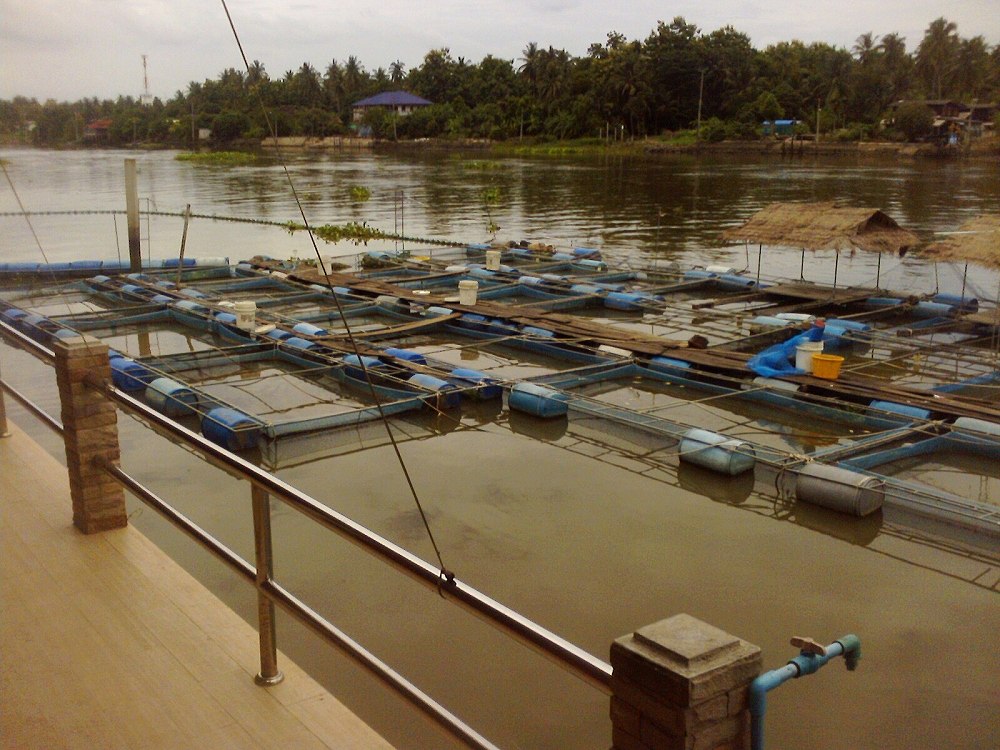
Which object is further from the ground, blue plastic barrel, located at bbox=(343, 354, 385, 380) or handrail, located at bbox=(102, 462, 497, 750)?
handrail, located at bbox=(102, 462, 497, 750)

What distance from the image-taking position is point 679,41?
65.7m

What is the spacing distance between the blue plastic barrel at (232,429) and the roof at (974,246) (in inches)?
353

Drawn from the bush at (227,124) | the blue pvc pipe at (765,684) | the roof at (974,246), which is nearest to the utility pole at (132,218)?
the bush at (227,124)

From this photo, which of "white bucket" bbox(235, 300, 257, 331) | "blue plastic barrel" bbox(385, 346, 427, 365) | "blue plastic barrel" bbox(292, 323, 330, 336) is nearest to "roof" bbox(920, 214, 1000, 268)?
"blue plastic barrel" bbox(385, 346, 427, 365)

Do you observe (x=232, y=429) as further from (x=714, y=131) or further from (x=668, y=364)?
(x=714, y=131)

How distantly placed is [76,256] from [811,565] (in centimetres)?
1947

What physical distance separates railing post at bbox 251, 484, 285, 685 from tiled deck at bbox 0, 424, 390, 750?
1.8 inches

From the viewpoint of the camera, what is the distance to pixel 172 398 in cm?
912

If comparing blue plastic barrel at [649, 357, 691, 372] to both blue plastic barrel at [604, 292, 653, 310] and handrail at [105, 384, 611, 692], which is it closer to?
Result: blue plastic barrel at [604, 292, 653, 310]

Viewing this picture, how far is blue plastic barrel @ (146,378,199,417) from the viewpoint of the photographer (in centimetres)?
912

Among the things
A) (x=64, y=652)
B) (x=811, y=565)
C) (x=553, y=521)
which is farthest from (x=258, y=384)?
(x=64, y=652)

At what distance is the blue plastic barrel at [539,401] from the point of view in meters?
9.18

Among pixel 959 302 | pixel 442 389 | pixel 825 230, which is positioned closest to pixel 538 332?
pixel 442 389

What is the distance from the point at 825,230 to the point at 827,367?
18.2 ft
